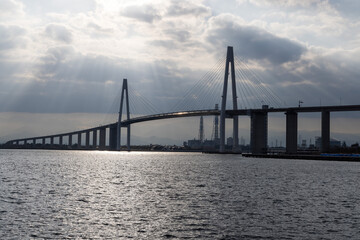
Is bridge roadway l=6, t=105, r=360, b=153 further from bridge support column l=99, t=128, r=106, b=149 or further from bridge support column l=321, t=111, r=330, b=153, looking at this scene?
bridge support column l=99, t=128, r=106, b=149

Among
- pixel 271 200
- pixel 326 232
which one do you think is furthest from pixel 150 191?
pixel 326 232

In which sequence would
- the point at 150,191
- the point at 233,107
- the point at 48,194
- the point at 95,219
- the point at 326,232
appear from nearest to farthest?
the point at 326,232, the point at 95,219, the point at 48,194, the point at 150,191, the point at 233,107

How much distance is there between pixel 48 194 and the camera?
1222 inches

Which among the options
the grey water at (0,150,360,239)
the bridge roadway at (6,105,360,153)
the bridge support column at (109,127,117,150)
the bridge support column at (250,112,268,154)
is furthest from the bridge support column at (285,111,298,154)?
the grey water at (0,150,360,239)

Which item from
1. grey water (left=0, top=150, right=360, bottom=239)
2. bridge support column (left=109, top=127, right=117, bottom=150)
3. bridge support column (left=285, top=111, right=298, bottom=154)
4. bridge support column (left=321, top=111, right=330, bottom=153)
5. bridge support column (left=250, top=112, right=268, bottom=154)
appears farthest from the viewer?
bridge support column (left=109, top=127, right=117, bottom=150)

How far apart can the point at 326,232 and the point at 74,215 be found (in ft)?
39.5

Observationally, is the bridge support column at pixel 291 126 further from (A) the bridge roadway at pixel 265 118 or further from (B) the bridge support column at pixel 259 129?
(B) the bridge support column at pixel 259 129

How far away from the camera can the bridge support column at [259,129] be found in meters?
118

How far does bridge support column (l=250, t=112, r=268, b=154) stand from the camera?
387ft

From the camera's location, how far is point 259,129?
118688 mm

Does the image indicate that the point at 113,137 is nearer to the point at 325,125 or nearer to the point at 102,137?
the point at 102,137

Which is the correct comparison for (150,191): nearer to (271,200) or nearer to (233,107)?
(271,200)

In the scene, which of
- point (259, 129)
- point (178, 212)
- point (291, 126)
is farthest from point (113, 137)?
point (178, 212)

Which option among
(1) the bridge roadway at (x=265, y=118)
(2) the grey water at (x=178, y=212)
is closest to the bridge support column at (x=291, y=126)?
(1) the bridge roadway at (x=265, y=118)
